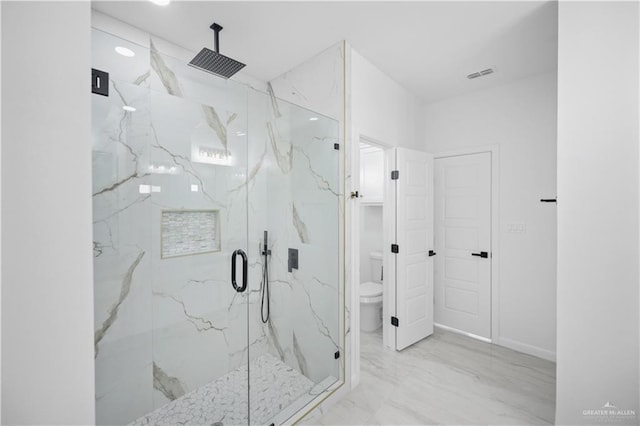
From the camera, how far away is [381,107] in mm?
2717

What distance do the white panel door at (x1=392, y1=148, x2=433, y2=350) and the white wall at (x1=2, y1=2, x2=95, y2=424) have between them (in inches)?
99.7

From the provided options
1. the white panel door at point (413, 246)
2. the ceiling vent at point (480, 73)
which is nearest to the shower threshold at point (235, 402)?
the white panel door at point (413, 246)

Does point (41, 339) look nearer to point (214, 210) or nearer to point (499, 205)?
point (214, 210)

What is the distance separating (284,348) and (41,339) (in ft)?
5.53

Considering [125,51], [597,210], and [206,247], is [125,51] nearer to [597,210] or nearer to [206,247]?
[206,247]

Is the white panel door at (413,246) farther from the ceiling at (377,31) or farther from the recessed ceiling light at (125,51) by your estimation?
the recessed ceiling light at (125,51)

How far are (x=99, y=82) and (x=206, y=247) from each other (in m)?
0.92

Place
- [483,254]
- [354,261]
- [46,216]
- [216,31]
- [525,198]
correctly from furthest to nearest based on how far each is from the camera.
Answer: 1. [483,254]
2. [525,198]
3. [354,261]
4. [216,31]
5. [46,216]

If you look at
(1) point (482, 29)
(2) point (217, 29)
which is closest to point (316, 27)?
(2) point (217, 29)

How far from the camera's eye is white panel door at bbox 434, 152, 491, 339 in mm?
3105

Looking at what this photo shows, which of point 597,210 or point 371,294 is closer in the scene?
point 597,210

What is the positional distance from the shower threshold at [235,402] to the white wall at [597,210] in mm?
1675

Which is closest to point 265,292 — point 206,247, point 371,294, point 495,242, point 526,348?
point 206,247

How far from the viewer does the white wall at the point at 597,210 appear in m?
1.46
